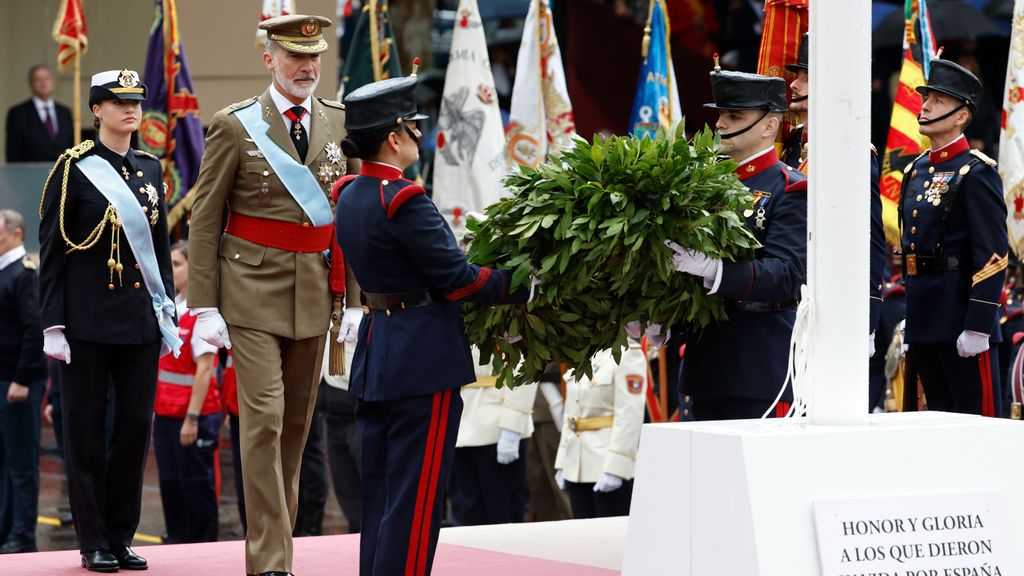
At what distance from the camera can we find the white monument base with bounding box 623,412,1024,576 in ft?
12.5

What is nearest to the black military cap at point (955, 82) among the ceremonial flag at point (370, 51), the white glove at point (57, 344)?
the white glove at point (57, 344)

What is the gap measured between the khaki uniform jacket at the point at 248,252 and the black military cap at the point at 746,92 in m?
1.37

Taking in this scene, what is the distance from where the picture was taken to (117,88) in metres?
5.79

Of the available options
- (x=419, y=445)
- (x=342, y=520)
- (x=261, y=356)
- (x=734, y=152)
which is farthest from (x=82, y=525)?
(x=342, y=520)

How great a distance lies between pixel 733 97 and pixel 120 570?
2730 mm

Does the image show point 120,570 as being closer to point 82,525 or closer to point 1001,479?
point 82,525

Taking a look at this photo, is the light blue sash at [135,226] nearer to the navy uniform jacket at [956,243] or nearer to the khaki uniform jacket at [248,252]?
the khaki uniform jacket at [248,252]

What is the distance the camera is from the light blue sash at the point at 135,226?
574 centimetres

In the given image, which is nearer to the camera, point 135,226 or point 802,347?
point 802,347

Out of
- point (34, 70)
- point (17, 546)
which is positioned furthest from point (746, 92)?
point (34, 70)

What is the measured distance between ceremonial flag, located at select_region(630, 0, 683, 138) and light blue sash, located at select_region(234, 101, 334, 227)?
4703 millimetres

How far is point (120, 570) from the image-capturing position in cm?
565

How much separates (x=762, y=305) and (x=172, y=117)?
537cm

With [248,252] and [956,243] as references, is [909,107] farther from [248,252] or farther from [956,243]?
[248,252]
